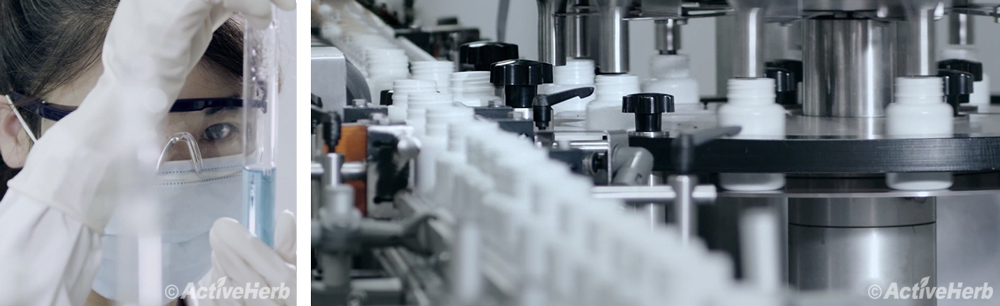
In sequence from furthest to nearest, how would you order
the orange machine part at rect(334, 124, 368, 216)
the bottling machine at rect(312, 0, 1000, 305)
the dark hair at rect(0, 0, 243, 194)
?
the dark hair at rect(0, 0, 243, 194)
the orange machine part at rect(334, 124, 368, 216)
the bottling machine at rect(312, 0, 1000, 305)

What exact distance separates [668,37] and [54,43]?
2.48 ft

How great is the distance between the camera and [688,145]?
82 cm

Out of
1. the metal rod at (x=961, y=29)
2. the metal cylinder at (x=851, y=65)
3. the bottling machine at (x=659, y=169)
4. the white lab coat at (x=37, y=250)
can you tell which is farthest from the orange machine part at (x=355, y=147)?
the metal rod at (x=961, y=29)

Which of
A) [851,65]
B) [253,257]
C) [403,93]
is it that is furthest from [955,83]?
[253,257]

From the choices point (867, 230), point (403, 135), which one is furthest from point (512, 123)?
point (867, 230)

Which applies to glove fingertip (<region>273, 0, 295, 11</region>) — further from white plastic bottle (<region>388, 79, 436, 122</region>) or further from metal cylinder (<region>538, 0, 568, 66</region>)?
metal cylinder (<region>538, 0, 568, 66</region>)

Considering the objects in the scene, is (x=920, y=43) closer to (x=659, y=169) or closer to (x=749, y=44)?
(x=749, y=44)

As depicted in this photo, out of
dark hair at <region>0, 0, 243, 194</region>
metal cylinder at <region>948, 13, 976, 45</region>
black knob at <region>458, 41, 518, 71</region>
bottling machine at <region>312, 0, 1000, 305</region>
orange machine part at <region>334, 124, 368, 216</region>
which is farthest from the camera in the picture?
metal cylinder at <region>948, 13, 976, 45</region>

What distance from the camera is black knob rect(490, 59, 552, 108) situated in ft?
2.85

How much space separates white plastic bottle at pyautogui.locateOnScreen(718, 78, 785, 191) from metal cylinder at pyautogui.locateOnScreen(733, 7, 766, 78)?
1cm

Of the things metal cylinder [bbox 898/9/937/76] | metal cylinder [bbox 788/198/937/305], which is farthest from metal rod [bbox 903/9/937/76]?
metal cylinder [bbox 788/198/937/305]

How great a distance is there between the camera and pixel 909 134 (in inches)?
32.5

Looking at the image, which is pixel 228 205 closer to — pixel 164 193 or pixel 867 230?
pixel 164 193

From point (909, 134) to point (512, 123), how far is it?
0.34 meters
